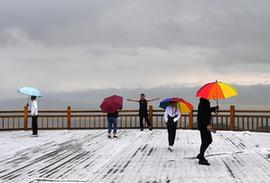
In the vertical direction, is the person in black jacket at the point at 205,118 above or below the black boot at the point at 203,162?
above

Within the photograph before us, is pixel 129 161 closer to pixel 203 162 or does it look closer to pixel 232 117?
pixel 203 162

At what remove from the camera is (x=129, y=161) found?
1167cm

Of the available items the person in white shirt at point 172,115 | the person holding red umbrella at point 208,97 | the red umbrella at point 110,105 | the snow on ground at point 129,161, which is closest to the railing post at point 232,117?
the snow on ground at point 129,161

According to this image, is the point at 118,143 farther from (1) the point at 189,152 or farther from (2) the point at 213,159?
(2) the point at 213,159

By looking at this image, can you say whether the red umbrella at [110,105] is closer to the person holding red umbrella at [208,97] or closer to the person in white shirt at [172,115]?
the person in white shirt at [172,115]

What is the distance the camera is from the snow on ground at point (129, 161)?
954cm

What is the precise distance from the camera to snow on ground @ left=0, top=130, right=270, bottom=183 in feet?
31.3

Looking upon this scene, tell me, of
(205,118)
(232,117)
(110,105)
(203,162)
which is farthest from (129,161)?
(232,117)

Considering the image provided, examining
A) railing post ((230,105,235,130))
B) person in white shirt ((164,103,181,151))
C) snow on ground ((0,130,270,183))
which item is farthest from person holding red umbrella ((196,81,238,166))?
railing post ((230,105,235,130))

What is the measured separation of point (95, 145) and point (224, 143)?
15.9 feet

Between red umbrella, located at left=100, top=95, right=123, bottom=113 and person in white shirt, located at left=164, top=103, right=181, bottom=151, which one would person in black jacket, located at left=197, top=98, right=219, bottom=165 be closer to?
person in white shirt, located at left=164, top=103, right=181, bottom=151

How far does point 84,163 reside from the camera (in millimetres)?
11477

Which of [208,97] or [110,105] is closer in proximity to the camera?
[208,97]

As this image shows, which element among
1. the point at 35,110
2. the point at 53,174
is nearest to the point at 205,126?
the point at 53,174
